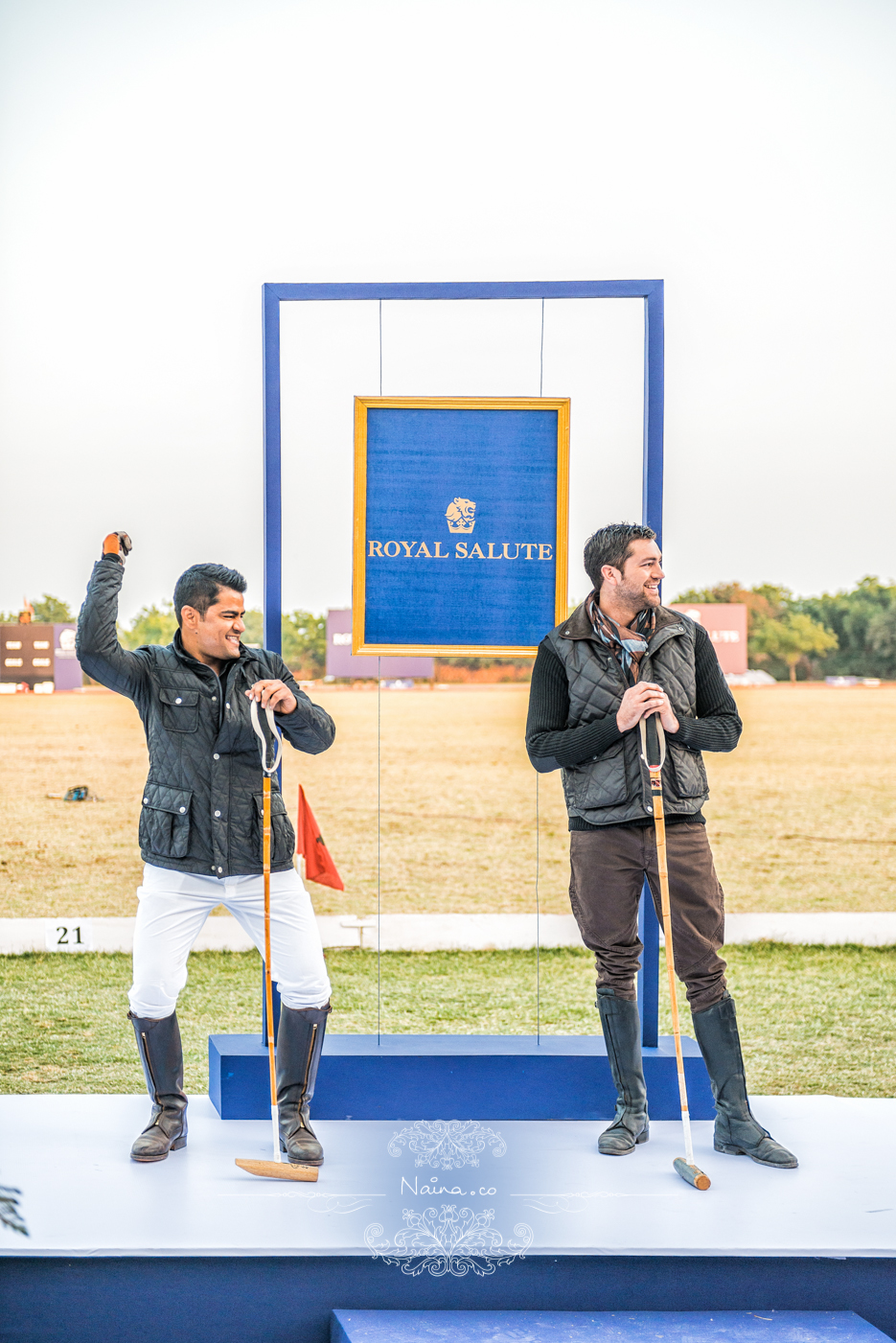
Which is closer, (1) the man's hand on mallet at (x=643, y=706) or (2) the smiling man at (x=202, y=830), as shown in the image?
(1) the man's hand on mallet at (x=643, y=706)

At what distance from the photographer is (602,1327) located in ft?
7.06

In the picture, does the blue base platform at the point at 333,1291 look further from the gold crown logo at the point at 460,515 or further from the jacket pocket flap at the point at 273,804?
the gold crown logo at the point at 460,515

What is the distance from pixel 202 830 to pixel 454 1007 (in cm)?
322

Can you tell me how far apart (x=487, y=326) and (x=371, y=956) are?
3580 millimetres

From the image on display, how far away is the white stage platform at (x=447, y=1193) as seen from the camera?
88.4 inches

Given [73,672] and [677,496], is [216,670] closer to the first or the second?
[73,672]

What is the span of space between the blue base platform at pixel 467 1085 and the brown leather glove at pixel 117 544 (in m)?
1.37

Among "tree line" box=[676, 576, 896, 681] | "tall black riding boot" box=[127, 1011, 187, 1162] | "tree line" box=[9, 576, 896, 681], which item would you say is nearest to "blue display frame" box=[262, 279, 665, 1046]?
"tall black riding boot" box=[127, 1011, 187, 1162]

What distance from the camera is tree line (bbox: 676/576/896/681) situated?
26.3 feet

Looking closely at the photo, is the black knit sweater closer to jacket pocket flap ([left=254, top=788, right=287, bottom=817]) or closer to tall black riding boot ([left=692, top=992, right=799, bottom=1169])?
tall black riding boot ([left=692, top=992, right=799, bottom=1169])

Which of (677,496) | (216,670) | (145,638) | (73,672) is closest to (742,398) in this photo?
(677,496)

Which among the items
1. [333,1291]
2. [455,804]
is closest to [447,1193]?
[333,1291]

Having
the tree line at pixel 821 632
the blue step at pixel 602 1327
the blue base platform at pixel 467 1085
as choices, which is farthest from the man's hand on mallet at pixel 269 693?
the tree line at pixel 821 632

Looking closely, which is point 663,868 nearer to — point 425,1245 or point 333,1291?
point 425,1245
